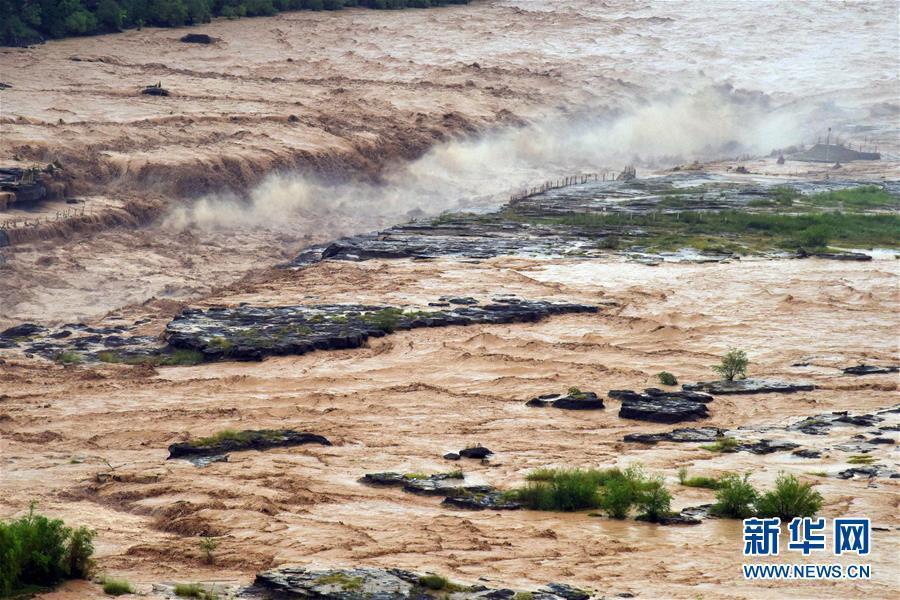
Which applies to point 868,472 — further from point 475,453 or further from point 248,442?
point 248,442

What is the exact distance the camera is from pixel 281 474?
25.1m

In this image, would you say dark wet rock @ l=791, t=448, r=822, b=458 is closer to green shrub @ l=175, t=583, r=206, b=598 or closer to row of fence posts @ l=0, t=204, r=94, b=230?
green shrub @ l=175, t=583, r=206, b=598

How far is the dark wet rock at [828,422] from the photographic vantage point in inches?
1122

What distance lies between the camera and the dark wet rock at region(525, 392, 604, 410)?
103ft

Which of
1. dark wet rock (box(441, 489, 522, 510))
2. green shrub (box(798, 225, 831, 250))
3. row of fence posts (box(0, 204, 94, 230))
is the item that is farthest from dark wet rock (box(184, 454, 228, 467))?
green shrub (box(798, 225, 831, 250))

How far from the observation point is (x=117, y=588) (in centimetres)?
1747

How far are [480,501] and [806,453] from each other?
6.63 metres

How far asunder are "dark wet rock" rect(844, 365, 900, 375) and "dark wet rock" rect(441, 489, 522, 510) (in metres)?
13.9

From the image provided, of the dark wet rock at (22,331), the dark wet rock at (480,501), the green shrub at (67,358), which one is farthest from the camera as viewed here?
the dark wet rock at (22,331)

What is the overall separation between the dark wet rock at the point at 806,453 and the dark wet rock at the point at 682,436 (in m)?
1.96

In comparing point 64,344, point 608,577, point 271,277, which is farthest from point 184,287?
point 608,577

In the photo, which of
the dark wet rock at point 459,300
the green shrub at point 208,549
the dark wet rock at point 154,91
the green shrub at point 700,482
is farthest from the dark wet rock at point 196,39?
the green shrub at point 208,549

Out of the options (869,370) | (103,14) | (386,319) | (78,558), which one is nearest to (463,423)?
(386,319)

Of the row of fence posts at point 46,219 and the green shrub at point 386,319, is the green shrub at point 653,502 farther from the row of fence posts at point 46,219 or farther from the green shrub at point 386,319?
the row of fence posts at point 46,219
